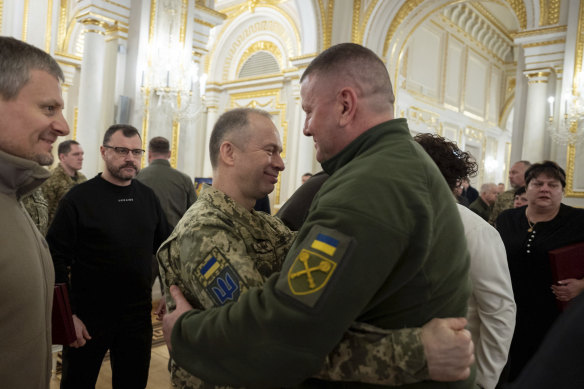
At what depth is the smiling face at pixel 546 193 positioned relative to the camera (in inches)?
105

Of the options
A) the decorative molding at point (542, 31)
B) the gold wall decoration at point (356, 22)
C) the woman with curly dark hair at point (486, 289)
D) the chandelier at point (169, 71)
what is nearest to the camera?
the woman with curly dark hair at point (486, 289)

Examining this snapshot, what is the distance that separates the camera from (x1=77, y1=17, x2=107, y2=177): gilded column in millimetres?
6008

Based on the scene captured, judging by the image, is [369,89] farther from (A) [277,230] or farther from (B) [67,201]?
(B) [67,201]

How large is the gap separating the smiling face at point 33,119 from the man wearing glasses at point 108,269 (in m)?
1.14

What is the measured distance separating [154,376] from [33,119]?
8.76 feet

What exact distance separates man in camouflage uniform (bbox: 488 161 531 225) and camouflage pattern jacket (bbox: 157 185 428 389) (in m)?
4.26

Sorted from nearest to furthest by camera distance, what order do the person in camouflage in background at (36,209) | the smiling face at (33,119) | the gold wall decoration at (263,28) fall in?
1. the smiling face at (33,119)
2. the person in camouflage in background at (36,209)
3. the gold wall decoration at (263,28)

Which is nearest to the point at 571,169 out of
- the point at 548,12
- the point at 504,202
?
the point at 504,202

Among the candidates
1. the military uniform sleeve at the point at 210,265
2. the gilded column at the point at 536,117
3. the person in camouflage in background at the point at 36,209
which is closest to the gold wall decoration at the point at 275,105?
the gilded column at the point at 536,117

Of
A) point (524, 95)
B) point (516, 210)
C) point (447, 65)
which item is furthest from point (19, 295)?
point (447, 65)

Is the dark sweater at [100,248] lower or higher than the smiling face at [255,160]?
lower

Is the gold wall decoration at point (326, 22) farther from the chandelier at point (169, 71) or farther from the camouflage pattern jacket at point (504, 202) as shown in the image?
the camouflage pattern jacket at point (504, 202)

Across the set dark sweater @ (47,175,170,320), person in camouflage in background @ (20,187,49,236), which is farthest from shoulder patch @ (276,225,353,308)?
person in camouflage in background @ (20,187,49,236)

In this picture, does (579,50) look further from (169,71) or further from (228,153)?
(228,153)
